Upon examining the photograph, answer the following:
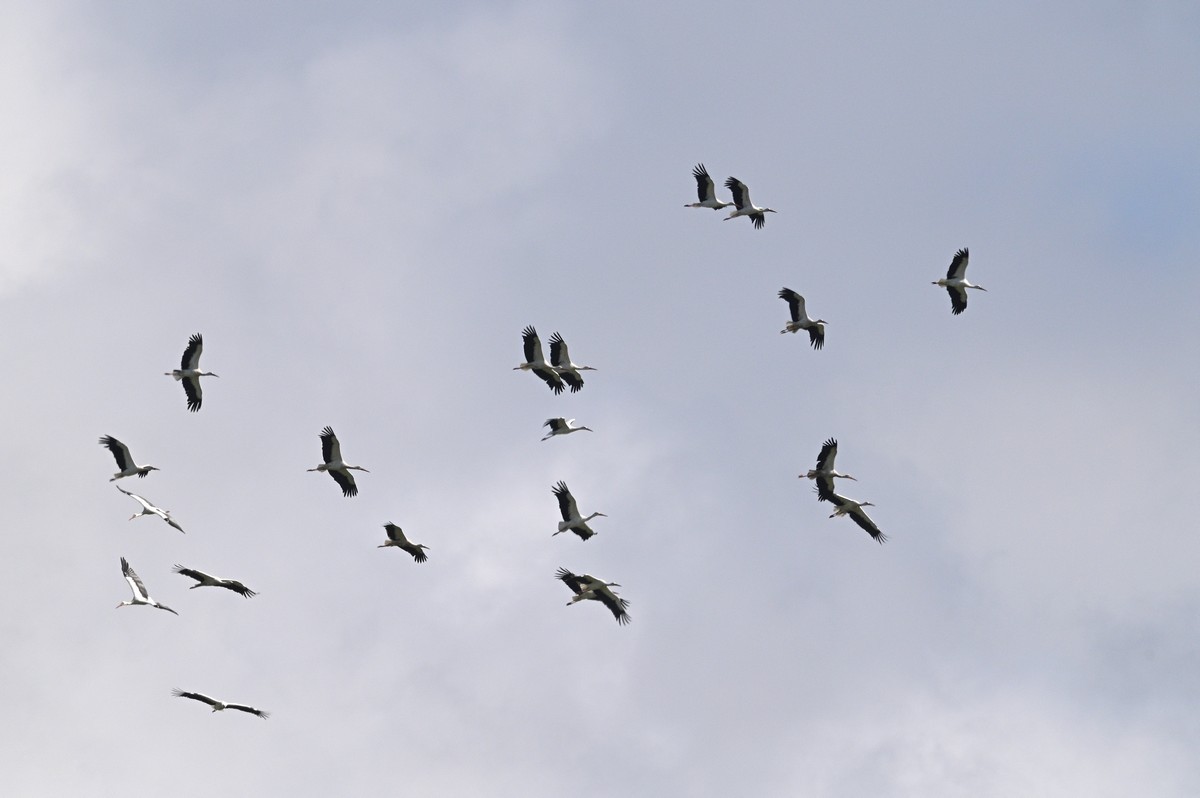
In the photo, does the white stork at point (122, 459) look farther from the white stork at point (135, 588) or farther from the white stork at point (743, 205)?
the white stork at point (743, 205)

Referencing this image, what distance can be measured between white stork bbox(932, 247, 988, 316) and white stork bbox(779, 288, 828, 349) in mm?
4873

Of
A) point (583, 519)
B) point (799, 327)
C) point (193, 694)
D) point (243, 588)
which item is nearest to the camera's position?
point (193, 694)

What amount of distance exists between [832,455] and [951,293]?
959 cm

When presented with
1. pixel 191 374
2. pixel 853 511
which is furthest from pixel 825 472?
pixel 191 374

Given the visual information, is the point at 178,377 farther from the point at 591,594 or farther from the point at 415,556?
the point at 591,594

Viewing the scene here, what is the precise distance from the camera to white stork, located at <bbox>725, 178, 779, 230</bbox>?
68688 mm

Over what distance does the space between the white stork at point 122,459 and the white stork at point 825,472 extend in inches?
889

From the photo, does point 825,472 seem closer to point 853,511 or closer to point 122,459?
point 853,511

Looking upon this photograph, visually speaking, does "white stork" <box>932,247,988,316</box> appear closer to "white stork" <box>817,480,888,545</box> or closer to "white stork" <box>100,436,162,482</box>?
"white stork" <box>817,480,888,545</box>

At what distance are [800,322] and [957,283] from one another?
6341 mm

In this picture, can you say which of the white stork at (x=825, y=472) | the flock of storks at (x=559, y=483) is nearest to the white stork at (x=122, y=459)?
the flock of storks at (x=559, y=483)

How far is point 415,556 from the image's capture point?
64.3 m

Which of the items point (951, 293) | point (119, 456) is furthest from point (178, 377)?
point (951, 293)

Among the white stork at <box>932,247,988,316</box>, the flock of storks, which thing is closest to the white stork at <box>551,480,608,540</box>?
the flock of storks
